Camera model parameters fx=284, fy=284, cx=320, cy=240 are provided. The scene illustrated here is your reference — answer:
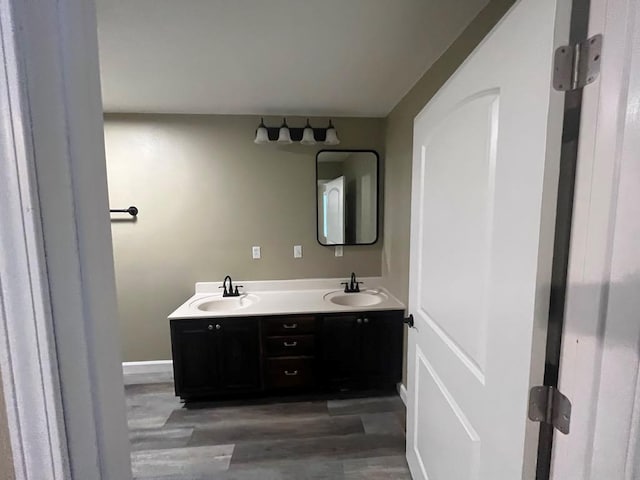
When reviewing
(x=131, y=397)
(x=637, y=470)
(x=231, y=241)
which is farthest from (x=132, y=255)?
(x=637, y=470)

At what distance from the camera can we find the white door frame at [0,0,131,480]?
1.20 ft

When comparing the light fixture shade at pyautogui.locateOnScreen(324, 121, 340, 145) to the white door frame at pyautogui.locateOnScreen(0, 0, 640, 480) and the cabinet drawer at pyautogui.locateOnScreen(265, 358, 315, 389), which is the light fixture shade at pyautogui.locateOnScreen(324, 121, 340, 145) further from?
the white door frame at pyautogui.locateOnScreen(0, 0, 640, 480)

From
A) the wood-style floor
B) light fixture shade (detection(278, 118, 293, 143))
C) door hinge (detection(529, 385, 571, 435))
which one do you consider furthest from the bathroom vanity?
door hinge (detection(529, 385, 571, 435))

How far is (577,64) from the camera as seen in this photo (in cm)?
55

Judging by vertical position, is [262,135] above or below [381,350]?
above

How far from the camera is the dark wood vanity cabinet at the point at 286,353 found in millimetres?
2117

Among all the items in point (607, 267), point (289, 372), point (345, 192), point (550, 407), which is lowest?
point (289, 372)

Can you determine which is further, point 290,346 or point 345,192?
point 345,192

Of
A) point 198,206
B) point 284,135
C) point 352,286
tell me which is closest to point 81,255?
point 284,135

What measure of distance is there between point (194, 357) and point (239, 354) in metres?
0.33

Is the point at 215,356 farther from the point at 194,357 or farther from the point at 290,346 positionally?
the point at 290,346

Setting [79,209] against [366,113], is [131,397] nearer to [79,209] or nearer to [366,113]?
[79,209]

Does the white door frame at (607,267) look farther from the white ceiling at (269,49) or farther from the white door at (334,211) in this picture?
the white door at (334,211)

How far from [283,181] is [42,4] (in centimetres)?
217
